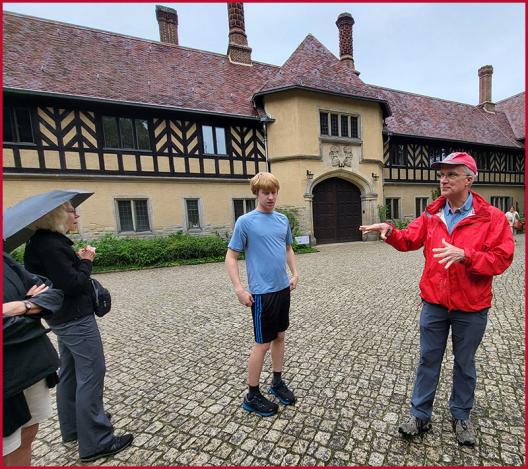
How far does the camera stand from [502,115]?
2395 cm

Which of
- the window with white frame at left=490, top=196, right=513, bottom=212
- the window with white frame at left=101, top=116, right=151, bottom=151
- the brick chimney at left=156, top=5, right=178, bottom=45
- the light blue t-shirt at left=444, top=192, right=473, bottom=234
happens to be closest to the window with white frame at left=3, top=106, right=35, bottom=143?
the window with white frame at left=101, top=116, right=151, bottom=151

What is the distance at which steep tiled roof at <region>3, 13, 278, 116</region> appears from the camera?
11.1 m

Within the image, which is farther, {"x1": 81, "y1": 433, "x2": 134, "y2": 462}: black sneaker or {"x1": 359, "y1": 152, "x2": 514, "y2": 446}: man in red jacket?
{"x1": 81, "y1": 433, "x2": 134, "y2": 462}: black sneaker

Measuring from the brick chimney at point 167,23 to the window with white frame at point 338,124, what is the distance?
999 centimetres

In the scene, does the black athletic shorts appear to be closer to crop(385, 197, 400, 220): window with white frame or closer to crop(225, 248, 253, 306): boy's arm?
crop(225, 248, 253, 306): boy's arm

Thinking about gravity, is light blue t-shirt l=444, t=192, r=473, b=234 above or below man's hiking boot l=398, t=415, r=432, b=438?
above

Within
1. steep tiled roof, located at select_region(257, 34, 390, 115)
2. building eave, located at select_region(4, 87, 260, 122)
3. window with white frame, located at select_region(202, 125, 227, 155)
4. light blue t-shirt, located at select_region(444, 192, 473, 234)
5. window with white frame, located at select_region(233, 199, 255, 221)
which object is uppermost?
steep tiled roof, located at select_region(257, 34, 390, 115)

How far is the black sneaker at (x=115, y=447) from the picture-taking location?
216 cm

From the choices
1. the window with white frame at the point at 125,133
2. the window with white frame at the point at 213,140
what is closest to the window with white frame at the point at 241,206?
the window with white frame at the point at 213,140

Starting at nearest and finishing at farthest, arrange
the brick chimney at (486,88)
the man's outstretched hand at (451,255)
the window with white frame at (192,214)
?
the man's outstretched hand at (451,255)
the window with white frame at (192,214)
the brick chimney at (486,88)

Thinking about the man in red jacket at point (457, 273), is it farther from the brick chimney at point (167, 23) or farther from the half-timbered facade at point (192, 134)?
the brick chimney at point (167, 23)

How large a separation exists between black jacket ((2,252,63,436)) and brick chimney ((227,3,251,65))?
17816 millimetres

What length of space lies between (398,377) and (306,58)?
1564cm

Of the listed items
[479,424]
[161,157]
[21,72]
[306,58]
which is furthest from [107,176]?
[479,424]
